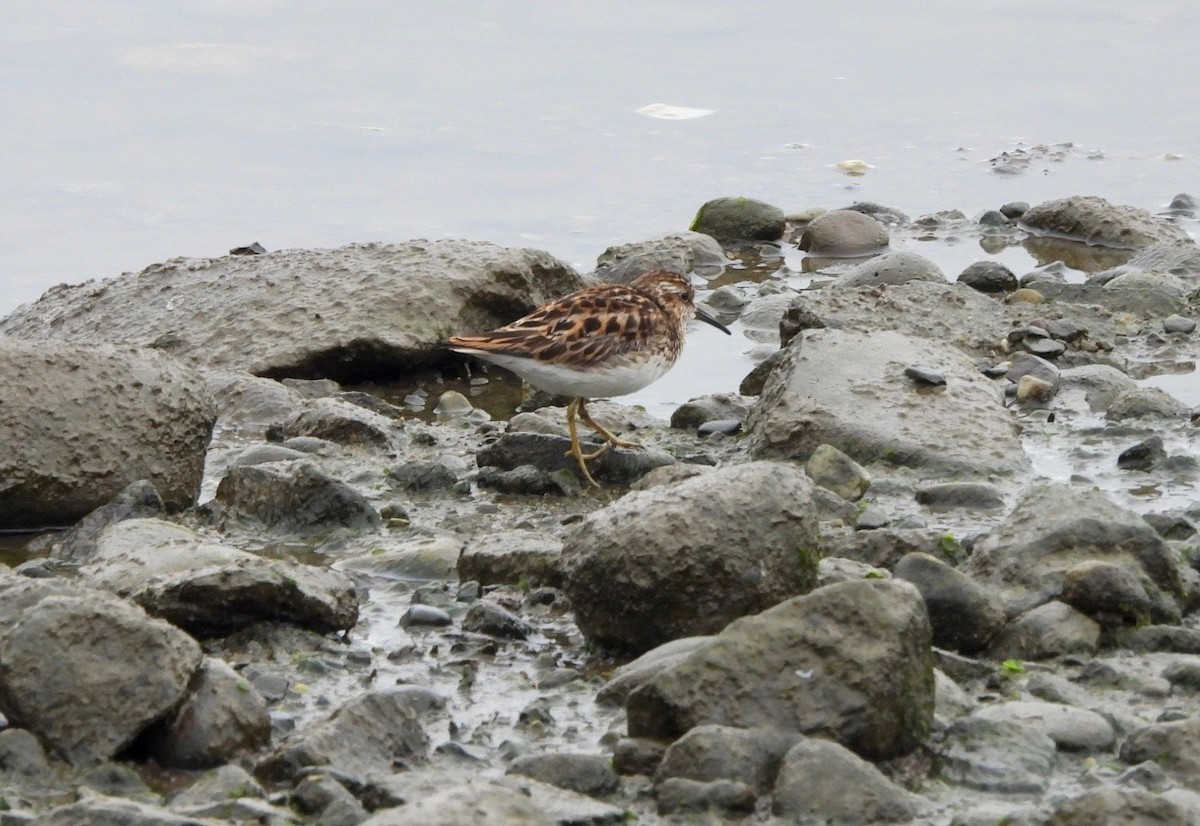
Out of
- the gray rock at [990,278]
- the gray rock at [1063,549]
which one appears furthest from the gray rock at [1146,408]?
the gray rock at [990,278]

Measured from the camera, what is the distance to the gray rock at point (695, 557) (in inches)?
255

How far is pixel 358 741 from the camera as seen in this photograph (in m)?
5.68

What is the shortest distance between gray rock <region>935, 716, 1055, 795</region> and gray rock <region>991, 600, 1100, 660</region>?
2.83 feet

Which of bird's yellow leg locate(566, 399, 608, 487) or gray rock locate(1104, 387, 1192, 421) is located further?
gray rock locate(1104, 387, 1192, 421)

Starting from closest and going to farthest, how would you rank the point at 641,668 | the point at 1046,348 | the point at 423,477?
the point at 641,668, the point at 423,477, the point at 1046,348

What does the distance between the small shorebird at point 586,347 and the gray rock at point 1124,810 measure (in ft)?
14.6

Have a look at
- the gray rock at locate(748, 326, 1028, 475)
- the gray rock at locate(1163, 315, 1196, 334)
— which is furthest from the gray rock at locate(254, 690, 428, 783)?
the gray rock at locate(1163, 315, 1196, 334)

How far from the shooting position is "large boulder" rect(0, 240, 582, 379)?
37.8 feet

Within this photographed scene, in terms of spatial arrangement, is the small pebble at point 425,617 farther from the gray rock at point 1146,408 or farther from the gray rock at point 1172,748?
the gray rock at point 1146,408

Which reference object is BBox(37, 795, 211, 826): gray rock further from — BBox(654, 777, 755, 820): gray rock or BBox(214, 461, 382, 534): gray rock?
BBox(214, 461, 382, 534): gray rock

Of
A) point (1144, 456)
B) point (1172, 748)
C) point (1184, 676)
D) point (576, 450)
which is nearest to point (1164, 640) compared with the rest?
point (1184, 676)

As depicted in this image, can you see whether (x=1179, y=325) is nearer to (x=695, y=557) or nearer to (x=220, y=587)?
(x=695, y=557)

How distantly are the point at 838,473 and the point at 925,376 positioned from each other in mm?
1133

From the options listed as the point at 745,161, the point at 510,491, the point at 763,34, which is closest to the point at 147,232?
the point at 745,161
